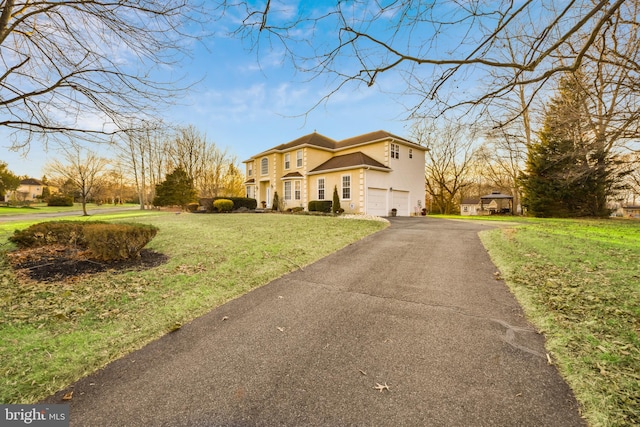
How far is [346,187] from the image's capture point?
20281 mm

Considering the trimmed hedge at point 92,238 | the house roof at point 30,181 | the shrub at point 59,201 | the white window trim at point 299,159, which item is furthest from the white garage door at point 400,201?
the house roof at point 30,181

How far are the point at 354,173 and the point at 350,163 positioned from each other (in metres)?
1.09

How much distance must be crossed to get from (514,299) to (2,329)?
24.4 ft

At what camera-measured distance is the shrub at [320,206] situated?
20.2 m

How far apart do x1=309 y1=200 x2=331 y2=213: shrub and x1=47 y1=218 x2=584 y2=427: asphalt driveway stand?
15506 mm

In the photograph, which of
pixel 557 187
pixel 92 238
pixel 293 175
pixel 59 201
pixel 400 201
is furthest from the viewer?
pixel 59 201

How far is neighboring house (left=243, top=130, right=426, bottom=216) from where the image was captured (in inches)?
774

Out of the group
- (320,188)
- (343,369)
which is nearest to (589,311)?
(343,369)

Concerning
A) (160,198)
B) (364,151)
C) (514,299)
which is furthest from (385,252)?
(160,198)

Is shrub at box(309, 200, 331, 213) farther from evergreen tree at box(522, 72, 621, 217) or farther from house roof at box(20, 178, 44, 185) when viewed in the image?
house roof at box(20, 178, 44, 185)

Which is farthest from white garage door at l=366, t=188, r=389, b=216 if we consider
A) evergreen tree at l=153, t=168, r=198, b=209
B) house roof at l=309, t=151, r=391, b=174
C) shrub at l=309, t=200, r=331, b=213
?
evergreen tree at l=153, t=168, r=198, b=209

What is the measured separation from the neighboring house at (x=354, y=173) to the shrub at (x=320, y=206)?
1079mm

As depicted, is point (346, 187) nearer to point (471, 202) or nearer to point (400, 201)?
point (400, 201)

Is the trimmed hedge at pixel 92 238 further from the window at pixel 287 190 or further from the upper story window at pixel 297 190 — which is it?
the window at pixel 287 190
